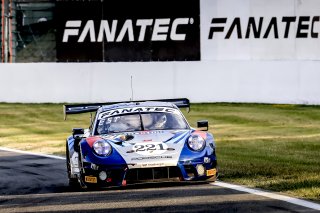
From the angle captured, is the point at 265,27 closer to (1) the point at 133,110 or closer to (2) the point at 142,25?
(2) the point at 142,25

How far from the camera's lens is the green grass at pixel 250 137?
43.3 ft

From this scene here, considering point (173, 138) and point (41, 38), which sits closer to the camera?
point (173, 138)

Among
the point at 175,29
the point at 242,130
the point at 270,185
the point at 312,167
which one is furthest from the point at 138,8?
Result: the point at 270,185

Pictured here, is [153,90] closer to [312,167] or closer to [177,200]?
[312,167]

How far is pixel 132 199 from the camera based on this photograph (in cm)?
1106

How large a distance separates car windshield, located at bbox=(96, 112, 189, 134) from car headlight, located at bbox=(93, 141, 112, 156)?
920 mm

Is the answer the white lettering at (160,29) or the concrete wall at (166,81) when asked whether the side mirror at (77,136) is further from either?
the white lettering at (160,29)

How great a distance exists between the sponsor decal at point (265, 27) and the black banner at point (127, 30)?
947mm

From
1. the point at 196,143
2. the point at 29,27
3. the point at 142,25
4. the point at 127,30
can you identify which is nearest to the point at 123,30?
the point at 127,30

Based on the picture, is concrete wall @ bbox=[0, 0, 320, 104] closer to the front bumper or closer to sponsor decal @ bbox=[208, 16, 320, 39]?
sponsor decal @ bbox=[208, 16, 320, 39]

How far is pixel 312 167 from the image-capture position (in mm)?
14547

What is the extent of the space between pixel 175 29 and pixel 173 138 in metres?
24.7

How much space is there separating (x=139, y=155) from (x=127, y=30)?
84.3 feet

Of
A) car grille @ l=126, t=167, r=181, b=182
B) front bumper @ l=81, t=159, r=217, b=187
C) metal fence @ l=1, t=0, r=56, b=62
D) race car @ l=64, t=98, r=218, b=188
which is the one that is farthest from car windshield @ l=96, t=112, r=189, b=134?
metal fence @ l=1, t=0, r=56, b=62
